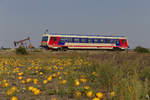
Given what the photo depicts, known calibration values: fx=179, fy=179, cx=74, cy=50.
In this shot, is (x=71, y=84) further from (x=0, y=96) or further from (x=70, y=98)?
(x=0, y=96)

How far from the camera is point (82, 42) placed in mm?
24641

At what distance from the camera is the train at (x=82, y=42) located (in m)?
23.3

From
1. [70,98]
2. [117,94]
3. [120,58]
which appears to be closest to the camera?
[117,94]

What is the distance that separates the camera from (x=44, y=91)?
3.12 meters

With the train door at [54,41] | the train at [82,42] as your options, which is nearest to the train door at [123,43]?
the train at [82,42]

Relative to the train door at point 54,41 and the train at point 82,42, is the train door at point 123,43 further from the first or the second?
the train door at point 54,41

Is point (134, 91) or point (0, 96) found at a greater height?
point (134, 91)

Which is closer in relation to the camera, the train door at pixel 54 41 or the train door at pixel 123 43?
the train door at pixel 54 41

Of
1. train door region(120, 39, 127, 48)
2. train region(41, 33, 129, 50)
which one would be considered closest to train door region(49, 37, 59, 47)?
train region(41, 33, 129, 50)

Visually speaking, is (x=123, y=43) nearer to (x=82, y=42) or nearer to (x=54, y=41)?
(x=82, y=42)

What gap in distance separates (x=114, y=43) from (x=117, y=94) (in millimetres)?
24465

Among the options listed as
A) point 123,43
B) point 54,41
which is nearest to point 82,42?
point 54,41

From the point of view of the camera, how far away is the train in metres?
23.3

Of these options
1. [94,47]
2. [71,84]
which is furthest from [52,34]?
[71,84]
